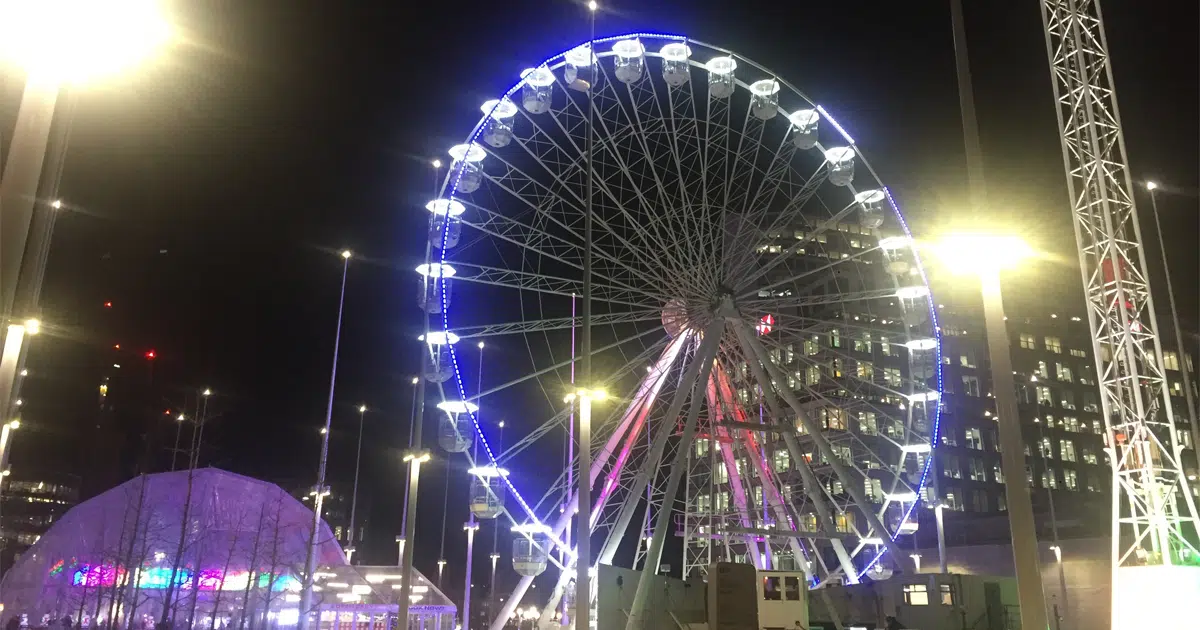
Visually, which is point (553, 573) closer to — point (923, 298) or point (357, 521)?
point (357, 521)

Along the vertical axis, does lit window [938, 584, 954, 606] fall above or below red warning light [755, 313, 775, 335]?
below

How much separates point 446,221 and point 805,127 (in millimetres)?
13444

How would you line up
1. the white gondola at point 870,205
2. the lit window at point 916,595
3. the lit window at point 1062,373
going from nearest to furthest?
the lit window at point 916,595
the white gondola at point 870,205
the lit window at point 1062,373

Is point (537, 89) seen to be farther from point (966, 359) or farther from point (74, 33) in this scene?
point (966, 359)

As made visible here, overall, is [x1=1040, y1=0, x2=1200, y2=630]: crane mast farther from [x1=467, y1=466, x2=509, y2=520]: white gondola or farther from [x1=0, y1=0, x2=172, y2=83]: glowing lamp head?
[x1=0, y1=0, x2=172, y2=83]: glowing lamp head

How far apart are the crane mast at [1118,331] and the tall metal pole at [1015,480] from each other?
11314mm

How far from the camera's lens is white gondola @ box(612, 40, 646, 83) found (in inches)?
1104

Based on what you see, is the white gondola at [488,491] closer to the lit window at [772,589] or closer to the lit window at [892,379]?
the lit window at [772,589]

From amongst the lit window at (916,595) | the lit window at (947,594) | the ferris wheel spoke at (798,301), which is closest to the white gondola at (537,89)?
the ferris wheel spoke at (798,301)

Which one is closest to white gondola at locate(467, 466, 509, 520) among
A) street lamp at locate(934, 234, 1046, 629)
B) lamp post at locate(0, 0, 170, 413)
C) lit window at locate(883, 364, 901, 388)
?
lit window at locate(883, 364, 901, 388)

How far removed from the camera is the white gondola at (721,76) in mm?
29188

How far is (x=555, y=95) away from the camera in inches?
1280

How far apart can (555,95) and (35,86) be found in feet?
85.2

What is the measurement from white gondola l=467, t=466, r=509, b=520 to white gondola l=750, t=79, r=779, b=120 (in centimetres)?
1565
